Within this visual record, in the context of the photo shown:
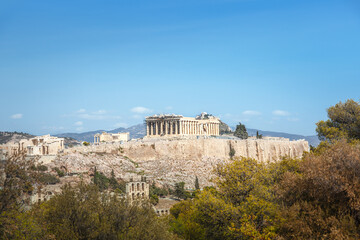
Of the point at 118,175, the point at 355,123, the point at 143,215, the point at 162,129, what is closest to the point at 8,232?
the point at 143,215

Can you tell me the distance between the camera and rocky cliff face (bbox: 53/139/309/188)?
62.0m

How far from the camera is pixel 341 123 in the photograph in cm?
4156

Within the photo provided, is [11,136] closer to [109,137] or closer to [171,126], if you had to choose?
[109,137]

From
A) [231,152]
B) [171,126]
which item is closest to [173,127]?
[171,126]

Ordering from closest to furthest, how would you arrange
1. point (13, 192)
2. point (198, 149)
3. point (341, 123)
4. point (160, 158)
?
point (13, 192)
point (341, 123)
point (160, 158)
point (198, 149)

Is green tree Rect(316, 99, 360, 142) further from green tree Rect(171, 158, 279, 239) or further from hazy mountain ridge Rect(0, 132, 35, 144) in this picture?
hazy mountain ridge Rect(0, 132, 35, 144)

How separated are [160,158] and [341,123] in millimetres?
39121

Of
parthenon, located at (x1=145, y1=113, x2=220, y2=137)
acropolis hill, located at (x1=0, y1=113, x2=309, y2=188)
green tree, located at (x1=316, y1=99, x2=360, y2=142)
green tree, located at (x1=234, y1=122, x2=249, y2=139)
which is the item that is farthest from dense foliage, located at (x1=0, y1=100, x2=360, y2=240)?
green tree, located at (x1=234, y1=122, x2=249, y2=139)

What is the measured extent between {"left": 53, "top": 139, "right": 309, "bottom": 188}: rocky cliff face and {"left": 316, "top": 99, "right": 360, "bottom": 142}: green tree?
72.7 ft

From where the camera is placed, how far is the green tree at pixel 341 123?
39.2m

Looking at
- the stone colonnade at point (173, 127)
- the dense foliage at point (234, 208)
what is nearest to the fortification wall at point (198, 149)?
the stone colonnade at point (173, 127)

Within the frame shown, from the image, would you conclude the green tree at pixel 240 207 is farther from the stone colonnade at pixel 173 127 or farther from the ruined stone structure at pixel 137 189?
the stone colonnade at pixel 173 127

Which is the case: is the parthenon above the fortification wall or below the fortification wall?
above

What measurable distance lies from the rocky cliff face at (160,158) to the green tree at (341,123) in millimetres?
22156
